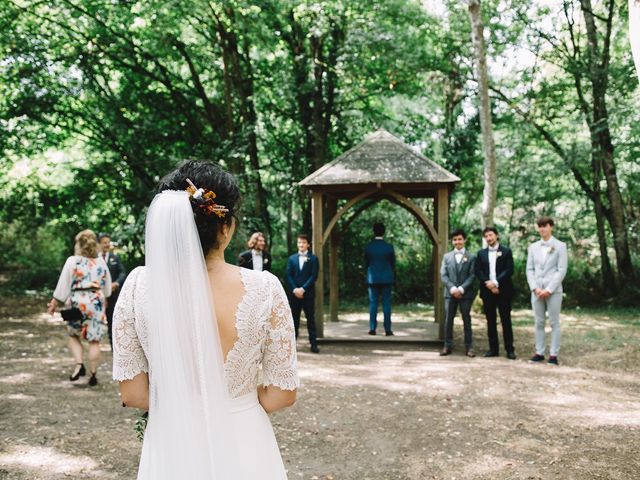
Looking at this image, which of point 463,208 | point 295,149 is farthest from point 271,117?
point 463,208

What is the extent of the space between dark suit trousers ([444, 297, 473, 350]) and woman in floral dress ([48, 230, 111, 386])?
5.34 meters

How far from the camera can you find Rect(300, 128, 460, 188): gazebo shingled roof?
400 inches

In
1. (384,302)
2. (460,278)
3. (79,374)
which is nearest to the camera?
(79,374)

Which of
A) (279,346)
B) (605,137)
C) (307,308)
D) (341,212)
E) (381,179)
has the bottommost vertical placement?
(307,308)

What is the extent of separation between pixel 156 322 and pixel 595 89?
15.8 metres

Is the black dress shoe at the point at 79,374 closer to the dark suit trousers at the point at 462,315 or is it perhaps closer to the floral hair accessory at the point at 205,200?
the dark suit trousers at the point at 462,315

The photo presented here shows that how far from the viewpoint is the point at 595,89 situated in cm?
1509

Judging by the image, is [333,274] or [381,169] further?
[333,274]

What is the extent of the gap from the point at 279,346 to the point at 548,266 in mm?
7259

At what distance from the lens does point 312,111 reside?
17562 mm

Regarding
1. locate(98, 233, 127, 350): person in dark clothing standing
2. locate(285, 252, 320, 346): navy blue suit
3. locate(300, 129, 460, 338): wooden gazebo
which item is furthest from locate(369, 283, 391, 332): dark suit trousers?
locate(98, 233, 127, 350): person in dark clothing standing

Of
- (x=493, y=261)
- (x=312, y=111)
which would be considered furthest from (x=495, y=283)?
(x=312, y=111)

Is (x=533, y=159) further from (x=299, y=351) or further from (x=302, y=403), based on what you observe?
(x=302, y=403)

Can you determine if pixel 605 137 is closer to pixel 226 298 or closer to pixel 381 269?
pixel 381 269
